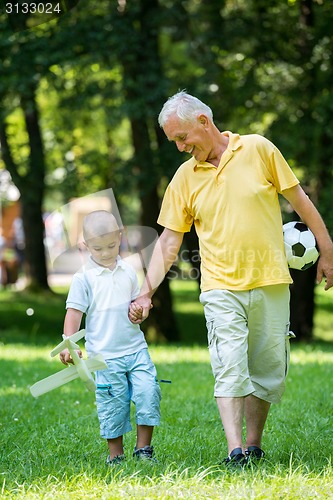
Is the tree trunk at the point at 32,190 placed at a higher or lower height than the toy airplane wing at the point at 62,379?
higher

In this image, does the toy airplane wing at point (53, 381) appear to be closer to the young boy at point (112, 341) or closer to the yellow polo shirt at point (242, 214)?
the young boy at point (112, 341)

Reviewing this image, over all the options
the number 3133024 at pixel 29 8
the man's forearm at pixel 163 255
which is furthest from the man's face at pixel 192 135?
the number 3133024 at pixel 29 8

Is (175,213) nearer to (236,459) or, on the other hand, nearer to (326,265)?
(326,265)

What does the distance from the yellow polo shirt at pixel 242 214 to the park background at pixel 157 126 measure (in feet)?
4.76

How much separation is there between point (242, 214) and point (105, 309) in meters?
0.96

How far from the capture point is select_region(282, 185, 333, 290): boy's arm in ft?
16.8

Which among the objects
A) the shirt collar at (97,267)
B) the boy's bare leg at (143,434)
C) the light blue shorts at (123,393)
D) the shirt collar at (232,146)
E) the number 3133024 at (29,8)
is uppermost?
the number 3133024 at (29,8)

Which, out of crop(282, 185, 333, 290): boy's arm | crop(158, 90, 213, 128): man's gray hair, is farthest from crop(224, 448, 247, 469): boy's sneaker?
crop(158, 90, 213, 128): man's gray hair

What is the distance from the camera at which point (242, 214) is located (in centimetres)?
498

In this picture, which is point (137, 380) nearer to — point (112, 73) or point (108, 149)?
point (112, 73)

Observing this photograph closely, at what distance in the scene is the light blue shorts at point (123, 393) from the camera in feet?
16.7

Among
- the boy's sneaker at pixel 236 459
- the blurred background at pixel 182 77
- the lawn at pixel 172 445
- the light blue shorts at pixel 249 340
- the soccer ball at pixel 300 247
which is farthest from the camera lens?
the blurred background at pixel 182 77

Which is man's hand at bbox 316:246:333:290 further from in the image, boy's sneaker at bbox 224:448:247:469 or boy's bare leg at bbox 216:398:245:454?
boy's sneaker at bbox 224:448:247:469

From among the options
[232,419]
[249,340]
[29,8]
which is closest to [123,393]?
[232,419]
